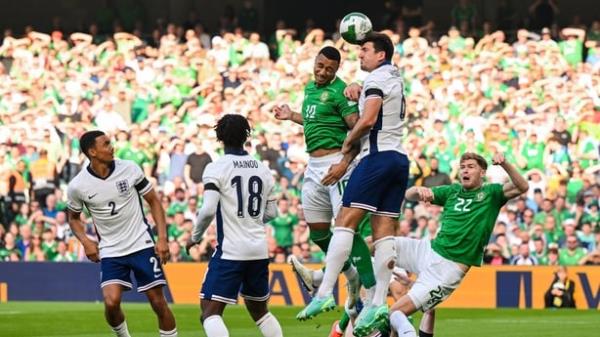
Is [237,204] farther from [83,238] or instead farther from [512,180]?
[512,180]

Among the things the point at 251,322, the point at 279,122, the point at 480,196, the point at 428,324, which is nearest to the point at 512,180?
the point at 480,196

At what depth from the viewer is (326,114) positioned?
50.0ft

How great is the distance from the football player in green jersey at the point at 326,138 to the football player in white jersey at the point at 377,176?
509 millimetres

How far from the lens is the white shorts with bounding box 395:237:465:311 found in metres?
15.0

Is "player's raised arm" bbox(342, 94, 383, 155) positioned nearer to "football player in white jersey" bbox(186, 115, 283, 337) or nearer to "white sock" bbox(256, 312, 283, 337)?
"football player in white jersey" bbox(186, 115, 283, 337)

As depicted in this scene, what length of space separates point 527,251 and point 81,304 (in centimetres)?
797

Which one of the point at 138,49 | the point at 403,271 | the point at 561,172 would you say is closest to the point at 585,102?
the point at 561,172

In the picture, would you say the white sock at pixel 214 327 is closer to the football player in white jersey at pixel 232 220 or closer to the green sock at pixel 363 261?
the football player in white jersey at pixel 232 220

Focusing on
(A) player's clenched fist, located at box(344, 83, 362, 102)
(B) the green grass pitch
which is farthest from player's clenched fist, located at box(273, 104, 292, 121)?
(B) the green grass pitch

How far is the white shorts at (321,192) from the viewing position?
1534cm

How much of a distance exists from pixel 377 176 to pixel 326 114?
1.24m

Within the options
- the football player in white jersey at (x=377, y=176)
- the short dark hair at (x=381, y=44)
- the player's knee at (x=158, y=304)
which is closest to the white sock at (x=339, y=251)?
the football player in white jersey at (x=377, y=176)

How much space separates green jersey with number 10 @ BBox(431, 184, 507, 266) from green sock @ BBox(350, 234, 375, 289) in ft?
3.04

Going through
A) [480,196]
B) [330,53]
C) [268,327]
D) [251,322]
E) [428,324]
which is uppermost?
[330,53]
